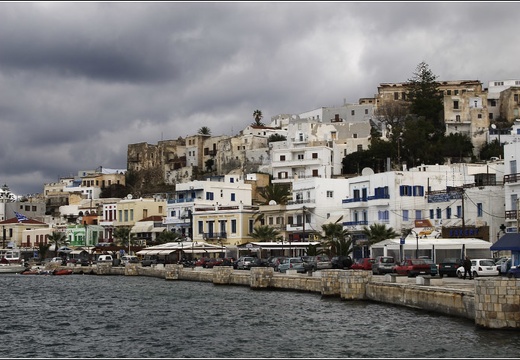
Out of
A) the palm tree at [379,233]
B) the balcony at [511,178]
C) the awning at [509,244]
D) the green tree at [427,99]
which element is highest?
the green tree at [427,99]

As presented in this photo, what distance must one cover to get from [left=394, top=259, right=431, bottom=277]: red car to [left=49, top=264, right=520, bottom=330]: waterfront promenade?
2.21 metres

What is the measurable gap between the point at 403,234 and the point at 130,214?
164ft

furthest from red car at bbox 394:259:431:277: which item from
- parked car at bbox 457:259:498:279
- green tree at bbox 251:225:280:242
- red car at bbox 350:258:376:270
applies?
green tree at bbox 251:225:280:242

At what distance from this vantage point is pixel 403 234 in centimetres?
6869

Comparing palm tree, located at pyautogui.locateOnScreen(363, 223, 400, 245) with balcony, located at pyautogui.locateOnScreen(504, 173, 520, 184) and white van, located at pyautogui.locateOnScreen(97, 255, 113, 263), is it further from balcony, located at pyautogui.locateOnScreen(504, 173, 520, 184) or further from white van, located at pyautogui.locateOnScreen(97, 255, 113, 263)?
white van, located at pyautogui.locateOnScreen(97, 255, 113, 263)

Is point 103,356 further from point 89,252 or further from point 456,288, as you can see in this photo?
point 89,252

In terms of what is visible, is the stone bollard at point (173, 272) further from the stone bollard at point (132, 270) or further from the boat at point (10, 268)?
the boat at point (10, 268)

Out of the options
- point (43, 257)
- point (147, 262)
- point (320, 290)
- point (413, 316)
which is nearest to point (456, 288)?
point (413, 316)

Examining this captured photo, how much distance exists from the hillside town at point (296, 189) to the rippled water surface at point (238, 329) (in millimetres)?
16858

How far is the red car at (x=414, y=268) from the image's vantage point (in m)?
46.8

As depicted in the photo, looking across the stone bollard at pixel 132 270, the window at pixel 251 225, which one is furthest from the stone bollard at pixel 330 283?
the window at pixel 251 225

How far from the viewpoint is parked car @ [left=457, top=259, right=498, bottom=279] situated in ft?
143

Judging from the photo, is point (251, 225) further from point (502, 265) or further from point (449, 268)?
point (502, 265)

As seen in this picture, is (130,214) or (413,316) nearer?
(413,316)
